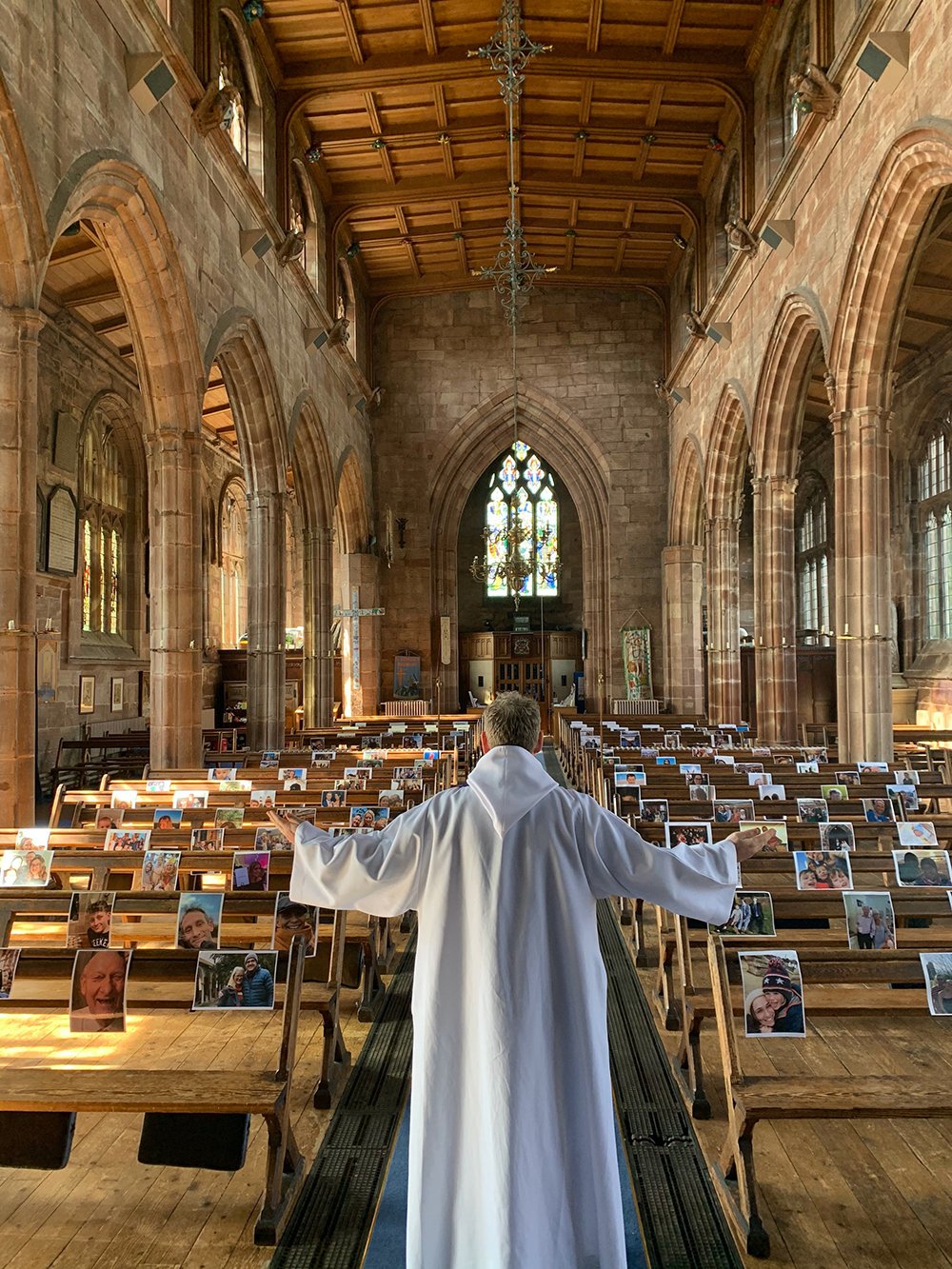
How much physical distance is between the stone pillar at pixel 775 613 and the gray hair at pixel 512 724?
40.0 feet

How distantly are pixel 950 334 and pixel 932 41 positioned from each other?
367 inches

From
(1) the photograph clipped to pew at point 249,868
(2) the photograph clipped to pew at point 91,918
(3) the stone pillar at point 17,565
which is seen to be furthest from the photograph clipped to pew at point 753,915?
(3) the stone pillar at point 17,565

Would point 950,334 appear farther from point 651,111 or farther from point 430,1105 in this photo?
point 430,1105

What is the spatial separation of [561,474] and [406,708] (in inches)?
260

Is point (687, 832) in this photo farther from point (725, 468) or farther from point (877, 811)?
point (725, 468)

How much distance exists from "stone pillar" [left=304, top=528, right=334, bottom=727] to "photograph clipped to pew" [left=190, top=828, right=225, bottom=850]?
12.3m

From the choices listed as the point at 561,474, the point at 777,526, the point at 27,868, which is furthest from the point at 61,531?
the point at 561,474

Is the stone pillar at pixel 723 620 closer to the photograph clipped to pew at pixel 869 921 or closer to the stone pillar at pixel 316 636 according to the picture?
the stone pillar at pixel 316 636

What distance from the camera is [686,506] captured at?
21.4 m

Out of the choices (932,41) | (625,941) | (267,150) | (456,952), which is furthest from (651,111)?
(456,952)

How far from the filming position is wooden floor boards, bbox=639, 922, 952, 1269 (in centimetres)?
274

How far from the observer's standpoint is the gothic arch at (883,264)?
9039 millimetres

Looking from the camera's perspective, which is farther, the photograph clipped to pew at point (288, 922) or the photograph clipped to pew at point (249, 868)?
the photograph clipped to pew at point (249, 868)

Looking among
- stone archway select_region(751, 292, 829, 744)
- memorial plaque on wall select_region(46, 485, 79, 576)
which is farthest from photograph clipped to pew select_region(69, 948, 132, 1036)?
memorial plaque on wall select_region(46, 485, 79, 576)
